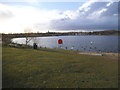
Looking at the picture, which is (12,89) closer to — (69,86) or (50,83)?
(50,83)

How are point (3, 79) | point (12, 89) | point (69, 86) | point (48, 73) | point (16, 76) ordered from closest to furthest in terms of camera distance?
point (12, 89)
point (69, 86)
point (3, 79)
point (16, 76)
point (48, 73)

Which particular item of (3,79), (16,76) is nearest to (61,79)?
(16,76)

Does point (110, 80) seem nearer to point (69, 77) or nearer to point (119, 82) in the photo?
point (119, 82)

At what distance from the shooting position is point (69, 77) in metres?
8.43

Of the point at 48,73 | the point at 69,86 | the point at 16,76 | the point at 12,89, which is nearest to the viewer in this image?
the point at 12,89

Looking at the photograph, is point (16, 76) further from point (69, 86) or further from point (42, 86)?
point (69, 86)

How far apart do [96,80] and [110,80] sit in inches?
37.4

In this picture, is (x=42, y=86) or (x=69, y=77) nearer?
(x=42, y=86)

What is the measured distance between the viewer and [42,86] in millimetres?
6910

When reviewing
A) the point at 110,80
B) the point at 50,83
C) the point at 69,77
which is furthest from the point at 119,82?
the point at 50,83

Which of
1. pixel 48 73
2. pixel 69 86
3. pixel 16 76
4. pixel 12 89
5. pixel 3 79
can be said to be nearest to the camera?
pixel 12 89

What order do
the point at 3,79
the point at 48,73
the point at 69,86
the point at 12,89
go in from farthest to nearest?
1. the point at 48,73
2. the point at 3,79
3. the point at 69,86
4. the point at 12,89

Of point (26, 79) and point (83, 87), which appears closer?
point (83, 87)

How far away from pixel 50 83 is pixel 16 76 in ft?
8.15
